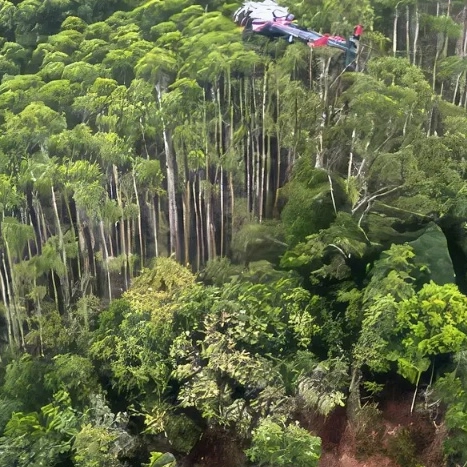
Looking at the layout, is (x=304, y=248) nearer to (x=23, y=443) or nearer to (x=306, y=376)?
(x=306, y=376)

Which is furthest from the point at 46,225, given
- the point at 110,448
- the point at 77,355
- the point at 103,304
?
the point at 110,448

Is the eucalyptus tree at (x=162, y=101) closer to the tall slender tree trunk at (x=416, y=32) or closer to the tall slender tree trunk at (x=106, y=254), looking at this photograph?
the tall slender tree trunk at (x=106, y=254)

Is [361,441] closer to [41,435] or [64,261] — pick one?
[41,435]

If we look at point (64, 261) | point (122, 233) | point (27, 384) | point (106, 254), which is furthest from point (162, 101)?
point (27, 384)

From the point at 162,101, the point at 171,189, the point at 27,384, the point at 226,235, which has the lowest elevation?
the point at 27,384

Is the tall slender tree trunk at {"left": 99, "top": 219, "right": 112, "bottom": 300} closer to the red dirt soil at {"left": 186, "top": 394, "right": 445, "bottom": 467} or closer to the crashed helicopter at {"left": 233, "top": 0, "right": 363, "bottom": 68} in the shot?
the red dirt soil at {"left": 186, "top": 394, "right": 445, "bottom": 467}
